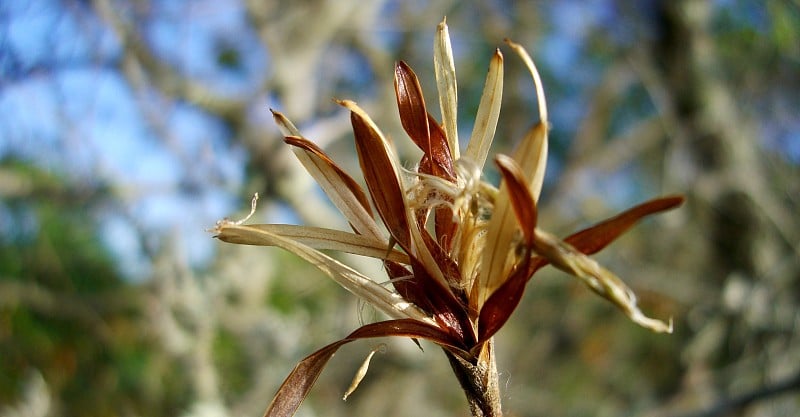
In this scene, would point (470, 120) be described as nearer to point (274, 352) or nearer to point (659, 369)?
point (659, 369)

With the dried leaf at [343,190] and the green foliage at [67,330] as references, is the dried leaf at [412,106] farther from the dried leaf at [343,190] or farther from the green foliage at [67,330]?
the green foliage at [67,330]

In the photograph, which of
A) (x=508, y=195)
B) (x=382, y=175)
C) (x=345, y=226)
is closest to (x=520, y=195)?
(x=508, y=195)

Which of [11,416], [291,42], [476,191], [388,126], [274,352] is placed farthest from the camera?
[388,126]

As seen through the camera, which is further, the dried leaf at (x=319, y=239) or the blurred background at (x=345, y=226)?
the blurred background at (x=345, y=226)

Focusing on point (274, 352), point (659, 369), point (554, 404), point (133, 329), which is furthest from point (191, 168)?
point (659, 369)

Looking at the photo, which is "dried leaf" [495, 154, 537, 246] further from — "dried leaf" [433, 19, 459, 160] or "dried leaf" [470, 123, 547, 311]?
"dried leaf" [433, 19, 459, 160]

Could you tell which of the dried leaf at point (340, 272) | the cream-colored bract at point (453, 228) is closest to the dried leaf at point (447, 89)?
the cream-colored bract at point (453, 228)

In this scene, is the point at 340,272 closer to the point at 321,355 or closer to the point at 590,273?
the point at 321,355
